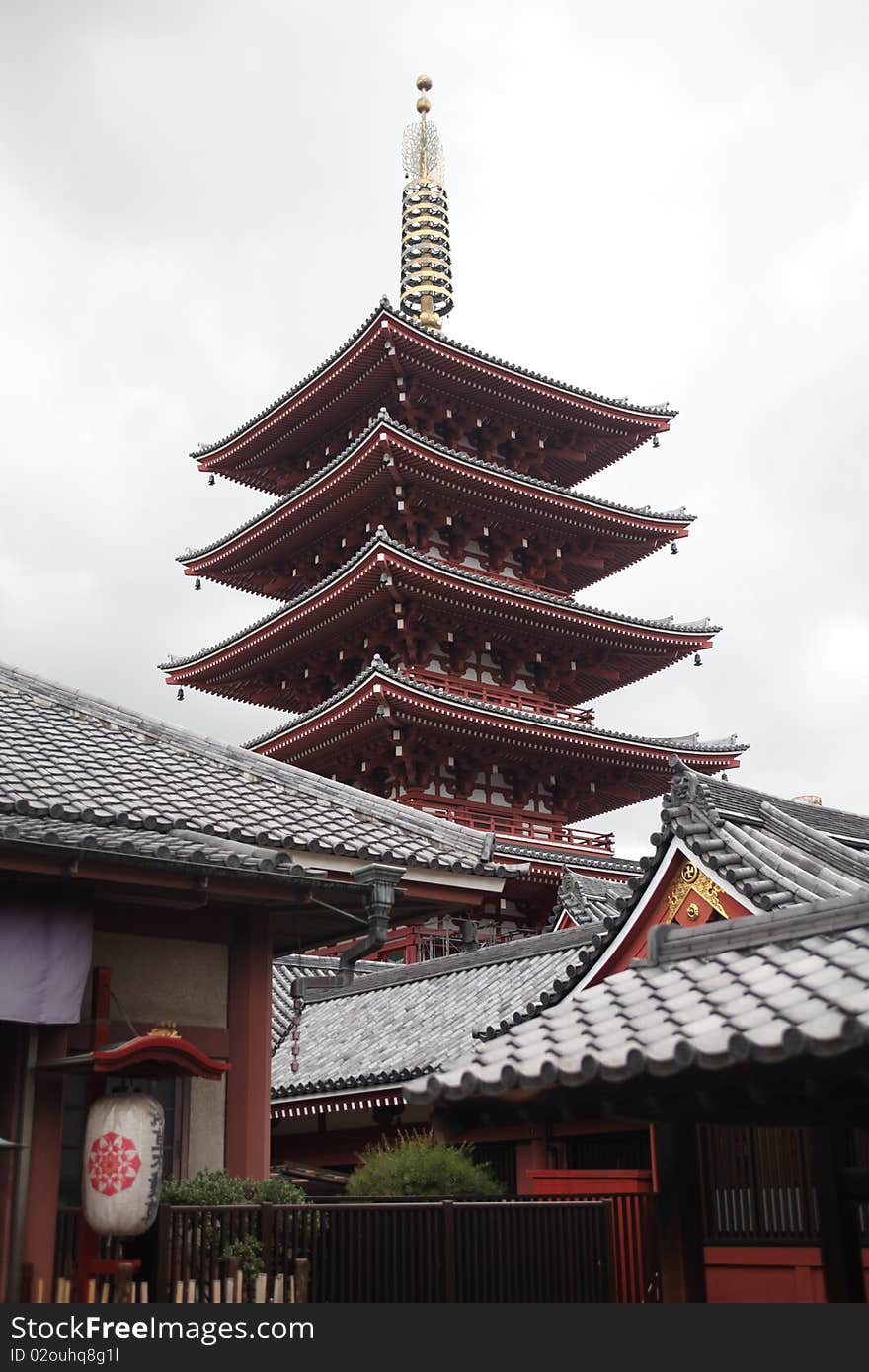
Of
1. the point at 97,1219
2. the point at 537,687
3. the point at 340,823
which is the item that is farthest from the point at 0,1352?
the point at 537,687

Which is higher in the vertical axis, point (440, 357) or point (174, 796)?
point (440, 357)

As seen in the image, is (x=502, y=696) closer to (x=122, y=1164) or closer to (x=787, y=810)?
(x=787, y=810)

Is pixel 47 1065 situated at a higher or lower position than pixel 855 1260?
higher

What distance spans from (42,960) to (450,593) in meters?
21.0

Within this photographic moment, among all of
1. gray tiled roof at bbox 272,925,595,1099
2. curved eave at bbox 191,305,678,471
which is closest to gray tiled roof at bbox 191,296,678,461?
curved eave at bbox 191,305,678,471

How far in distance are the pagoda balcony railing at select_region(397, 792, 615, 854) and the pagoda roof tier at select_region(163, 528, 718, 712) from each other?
283 centimetres

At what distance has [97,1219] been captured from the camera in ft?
25.1

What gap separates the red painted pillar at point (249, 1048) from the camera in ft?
30.4

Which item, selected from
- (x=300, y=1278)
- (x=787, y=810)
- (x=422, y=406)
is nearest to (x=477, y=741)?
(x=422, y=406)

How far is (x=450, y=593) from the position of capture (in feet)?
94.2

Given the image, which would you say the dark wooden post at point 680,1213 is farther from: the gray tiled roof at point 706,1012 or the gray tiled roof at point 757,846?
the gray tiled roof at point 757,846

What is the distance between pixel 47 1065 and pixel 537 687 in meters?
24.9

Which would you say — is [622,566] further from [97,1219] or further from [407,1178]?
[97,1219]

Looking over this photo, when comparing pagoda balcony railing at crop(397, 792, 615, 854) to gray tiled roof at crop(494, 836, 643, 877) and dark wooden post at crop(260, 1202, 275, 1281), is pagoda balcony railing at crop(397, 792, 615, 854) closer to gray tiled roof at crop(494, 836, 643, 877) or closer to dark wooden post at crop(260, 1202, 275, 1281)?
gray tiled roof at crop(494, 836, 643, 877)
